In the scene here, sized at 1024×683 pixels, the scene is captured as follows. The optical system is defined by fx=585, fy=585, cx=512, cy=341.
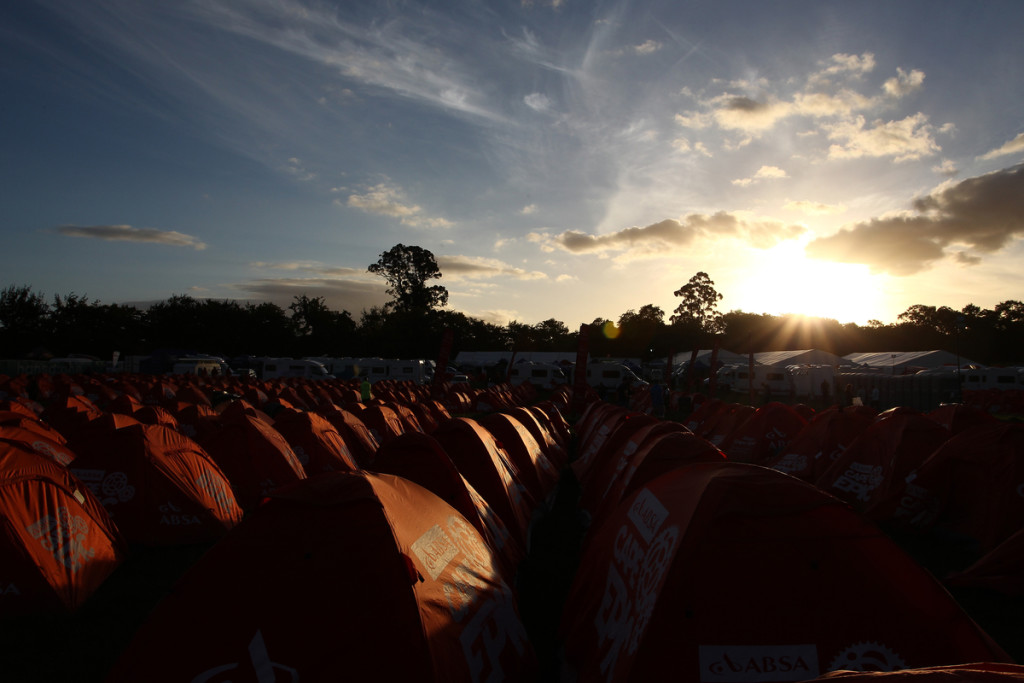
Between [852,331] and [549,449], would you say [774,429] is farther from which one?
[852,331]

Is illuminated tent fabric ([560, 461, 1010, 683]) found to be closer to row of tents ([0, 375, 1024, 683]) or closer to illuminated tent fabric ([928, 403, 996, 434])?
row of tents ([0, 375, 1024, 683])

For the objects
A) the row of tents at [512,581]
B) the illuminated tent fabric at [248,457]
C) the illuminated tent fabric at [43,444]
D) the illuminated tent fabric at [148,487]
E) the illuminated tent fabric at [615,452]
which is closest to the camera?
the row of tents at [512,581]

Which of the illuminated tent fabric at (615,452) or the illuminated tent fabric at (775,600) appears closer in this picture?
the illuminated tent fabric at (775,600)

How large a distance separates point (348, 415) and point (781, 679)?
1031cm

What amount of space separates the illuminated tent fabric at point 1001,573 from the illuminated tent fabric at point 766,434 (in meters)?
6.69

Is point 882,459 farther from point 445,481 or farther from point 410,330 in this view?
point 410,330

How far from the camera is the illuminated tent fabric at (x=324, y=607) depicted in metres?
3.00

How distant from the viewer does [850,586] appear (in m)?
3.29

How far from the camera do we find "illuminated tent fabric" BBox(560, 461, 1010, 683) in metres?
3.17

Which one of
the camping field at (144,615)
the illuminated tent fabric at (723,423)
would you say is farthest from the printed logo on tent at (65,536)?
the illuminated tent fabric at (723,423)

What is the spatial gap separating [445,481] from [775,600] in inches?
125

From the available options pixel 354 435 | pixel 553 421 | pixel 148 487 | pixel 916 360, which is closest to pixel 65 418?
pixel 354 435

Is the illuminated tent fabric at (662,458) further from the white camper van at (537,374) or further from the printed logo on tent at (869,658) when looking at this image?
the white camper van at (537,374)

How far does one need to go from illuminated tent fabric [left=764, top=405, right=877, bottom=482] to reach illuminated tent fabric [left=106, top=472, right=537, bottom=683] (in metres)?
8.21
